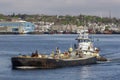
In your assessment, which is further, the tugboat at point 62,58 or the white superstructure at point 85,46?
the white superstructure at point 85,46

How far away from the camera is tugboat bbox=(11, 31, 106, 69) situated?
58.8 meters

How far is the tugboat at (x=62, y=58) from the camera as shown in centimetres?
5878

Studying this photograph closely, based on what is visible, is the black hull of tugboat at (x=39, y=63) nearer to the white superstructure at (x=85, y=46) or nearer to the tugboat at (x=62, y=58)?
the tugboat at (x=62, y=58)

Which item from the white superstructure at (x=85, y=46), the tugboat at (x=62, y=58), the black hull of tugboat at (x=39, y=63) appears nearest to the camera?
the black hull of tugboat at (x=39, y=63)

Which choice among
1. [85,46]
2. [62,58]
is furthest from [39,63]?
[85,46]

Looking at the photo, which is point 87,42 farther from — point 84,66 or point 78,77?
point 78,77

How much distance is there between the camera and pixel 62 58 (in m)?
62.3

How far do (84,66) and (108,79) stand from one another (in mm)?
14210

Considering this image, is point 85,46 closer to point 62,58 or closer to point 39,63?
point 62,58

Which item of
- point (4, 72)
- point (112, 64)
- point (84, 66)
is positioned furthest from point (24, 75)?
point (112, 64)

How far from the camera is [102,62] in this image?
71.6 meters

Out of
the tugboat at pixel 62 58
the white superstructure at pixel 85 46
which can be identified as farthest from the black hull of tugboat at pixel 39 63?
the white superstructure at pixel 85 46

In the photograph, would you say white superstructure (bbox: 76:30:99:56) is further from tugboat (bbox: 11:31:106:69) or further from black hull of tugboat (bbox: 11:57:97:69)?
black hull of tugboat (bbox: 11:57:97:69)

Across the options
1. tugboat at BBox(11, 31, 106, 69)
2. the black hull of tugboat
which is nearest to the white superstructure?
tugboat at BBox(11, 31, 106, 69)
